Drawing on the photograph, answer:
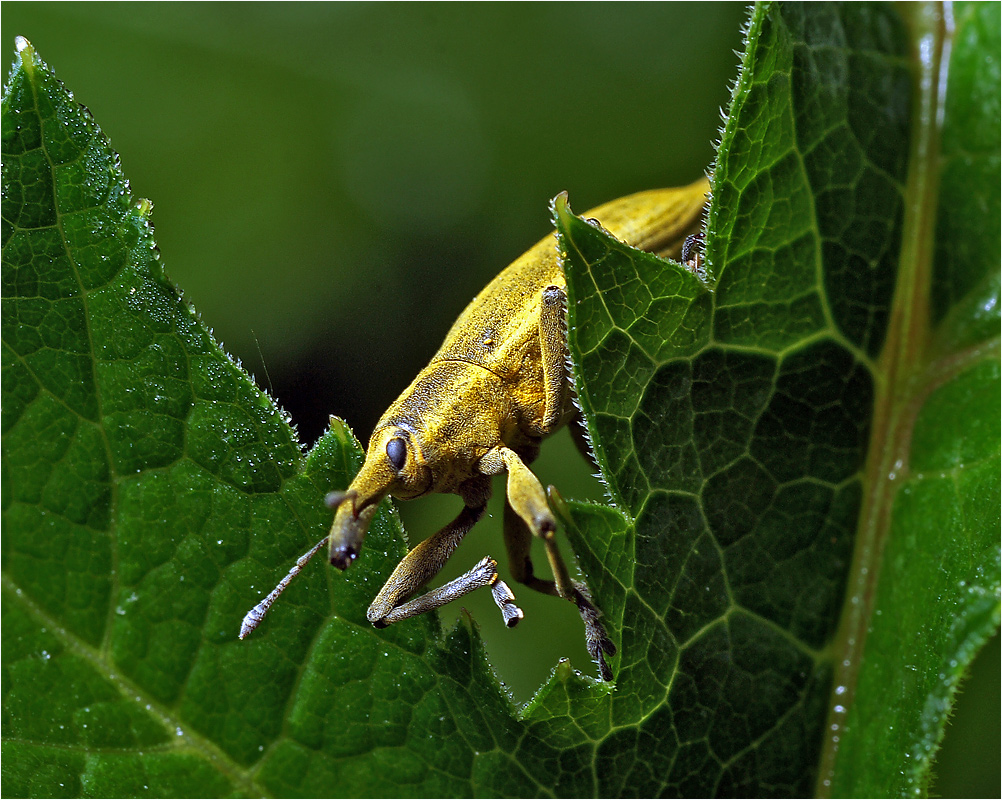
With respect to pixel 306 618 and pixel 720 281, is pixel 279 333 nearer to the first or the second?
pixel 306 618


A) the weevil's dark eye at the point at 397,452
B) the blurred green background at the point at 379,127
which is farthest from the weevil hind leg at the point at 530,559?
the weevil's dark eye at the point at 397,452

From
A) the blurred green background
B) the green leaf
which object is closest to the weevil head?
the green leaf

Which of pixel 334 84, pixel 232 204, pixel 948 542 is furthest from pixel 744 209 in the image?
pixel 334 84

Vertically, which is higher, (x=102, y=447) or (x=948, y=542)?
(x=102, y=447)

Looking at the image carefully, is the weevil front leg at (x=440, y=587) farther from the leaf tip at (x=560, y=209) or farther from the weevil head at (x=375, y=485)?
the leaf tip at (x=560, y=209)

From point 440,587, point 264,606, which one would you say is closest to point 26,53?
point 264,606
